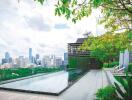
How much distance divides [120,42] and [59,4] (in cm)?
699

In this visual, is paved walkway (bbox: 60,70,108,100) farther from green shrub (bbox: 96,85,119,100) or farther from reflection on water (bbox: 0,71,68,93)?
green shrub (bbox: 96,85,119,100)

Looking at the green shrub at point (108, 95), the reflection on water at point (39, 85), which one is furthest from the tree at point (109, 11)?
the reflection on water at point (39, 85)

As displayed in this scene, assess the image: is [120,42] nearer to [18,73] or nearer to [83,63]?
[18,73]

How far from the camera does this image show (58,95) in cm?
1302

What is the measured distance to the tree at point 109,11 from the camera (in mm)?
6580

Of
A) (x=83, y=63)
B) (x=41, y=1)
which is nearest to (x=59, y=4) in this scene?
(x=41, y=1)

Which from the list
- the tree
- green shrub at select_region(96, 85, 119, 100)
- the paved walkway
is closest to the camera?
the tree

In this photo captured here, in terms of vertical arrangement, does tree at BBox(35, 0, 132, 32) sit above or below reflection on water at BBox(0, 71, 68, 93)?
above

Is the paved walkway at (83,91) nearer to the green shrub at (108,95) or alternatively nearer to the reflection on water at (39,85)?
the reflection on water at (39,85)

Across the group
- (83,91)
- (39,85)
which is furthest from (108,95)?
(39,85)

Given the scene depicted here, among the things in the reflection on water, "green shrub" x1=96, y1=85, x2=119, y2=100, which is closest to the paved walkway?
the reflection on water

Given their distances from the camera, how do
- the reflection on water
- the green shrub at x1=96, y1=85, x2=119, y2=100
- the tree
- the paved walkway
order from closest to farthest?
the tree, the green shrub at x1=96, y1=85, x2=119, y2=100, the paved walkway, the reflection on water

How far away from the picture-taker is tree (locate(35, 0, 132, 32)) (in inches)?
259

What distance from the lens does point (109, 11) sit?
985 cm
